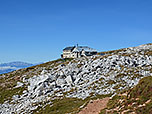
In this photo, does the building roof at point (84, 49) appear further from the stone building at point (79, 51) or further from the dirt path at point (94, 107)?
the dirt path at point (94, 107)

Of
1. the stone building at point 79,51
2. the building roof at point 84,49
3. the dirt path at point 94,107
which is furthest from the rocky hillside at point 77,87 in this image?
the building roof at point 84,49

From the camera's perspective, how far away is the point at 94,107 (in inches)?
1134

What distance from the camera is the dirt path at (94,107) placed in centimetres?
2773

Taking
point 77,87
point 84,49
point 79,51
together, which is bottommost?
point 77,87

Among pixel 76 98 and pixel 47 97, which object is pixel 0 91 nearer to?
pixel 47 97

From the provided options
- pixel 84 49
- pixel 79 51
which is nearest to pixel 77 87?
pixel 79 51

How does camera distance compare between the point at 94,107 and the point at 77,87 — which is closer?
the point at 94,107

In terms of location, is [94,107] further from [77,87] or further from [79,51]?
[79,51]

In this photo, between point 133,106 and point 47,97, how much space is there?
891 inches

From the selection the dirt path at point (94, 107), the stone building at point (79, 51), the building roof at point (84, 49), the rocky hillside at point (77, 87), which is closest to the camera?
the dirt path at point (94, 107)

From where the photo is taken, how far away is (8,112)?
42062 mm

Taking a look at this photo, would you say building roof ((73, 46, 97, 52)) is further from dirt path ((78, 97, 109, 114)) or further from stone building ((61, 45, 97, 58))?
dirt path ((78, 97, 109, 114))

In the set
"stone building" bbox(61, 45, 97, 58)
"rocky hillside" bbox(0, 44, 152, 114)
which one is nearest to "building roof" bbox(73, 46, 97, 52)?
"stone building" bbox(61, 45, 97, 58)

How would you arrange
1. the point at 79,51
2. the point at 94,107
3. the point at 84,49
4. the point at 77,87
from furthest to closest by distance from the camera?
the point at 84,49, the point at 79,51, the point at 77,87, the point at 94,107
